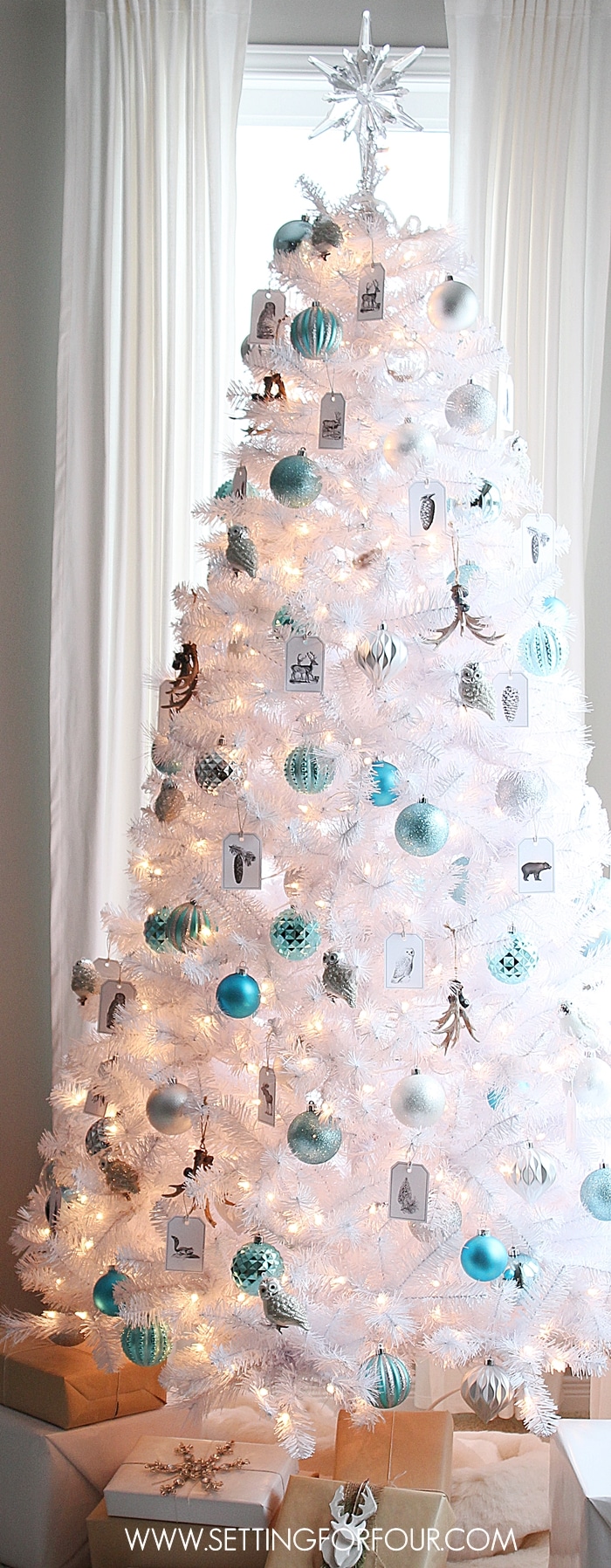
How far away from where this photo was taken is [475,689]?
1.62 metres

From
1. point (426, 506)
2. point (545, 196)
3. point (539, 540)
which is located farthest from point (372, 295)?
point (545, 196)

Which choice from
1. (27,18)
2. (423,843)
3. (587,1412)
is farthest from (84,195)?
(587,1412)

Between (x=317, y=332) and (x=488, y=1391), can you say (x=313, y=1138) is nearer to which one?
(x=488, y=1391)

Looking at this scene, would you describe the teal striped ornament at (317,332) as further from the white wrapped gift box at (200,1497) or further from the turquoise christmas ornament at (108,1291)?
the white wrapped gift box at (200,1497)

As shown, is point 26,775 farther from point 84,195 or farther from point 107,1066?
point 84,195

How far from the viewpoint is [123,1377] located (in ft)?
6.29

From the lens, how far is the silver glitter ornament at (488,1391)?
1.48 metres

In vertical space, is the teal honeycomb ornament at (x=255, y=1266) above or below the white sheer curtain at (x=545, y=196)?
below

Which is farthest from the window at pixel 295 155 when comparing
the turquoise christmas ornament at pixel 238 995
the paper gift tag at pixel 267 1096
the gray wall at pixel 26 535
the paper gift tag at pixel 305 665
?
the paper gift tag at pixel 267 1096

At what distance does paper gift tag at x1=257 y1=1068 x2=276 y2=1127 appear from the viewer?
1599mm

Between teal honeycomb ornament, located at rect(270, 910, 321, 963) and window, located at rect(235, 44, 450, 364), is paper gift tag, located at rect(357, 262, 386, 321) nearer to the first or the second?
teal honeycomb ornament, located at rect(270, 910, 321, 963)

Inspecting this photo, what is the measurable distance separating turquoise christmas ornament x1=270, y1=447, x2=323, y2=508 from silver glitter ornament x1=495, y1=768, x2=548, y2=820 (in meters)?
0.49

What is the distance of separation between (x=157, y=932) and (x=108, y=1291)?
0.53 meters

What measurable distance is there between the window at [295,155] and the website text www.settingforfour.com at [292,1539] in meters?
2.34
